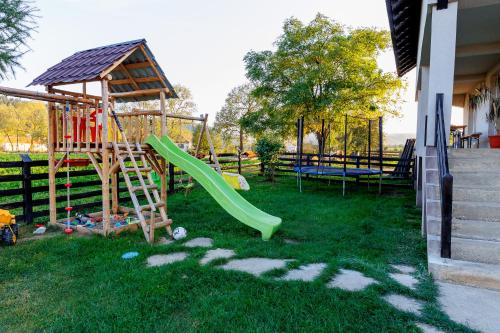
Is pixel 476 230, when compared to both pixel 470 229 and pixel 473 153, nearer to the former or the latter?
pixel 470 229

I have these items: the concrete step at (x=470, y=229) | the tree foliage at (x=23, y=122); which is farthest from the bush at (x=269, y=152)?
the tree foliage at (x=23, y=122)

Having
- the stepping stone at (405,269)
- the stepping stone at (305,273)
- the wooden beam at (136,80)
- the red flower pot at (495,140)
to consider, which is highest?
A: the wooden beam at (136,80)

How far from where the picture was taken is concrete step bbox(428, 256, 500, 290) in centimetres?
296

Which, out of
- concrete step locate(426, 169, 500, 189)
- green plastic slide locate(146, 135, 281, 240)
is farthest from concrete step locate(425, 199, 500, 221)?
green plastic slide locate(146, 135, 281, 240)

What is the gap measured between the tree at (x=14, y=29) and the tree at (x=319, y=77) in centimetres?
1057

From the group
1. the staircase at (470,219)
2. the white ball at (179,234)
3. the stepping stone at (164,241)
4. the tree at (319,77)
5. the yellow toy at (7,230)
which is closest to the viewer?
the staircase at (470,219)

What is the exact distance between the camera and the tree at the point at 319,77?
1577cm

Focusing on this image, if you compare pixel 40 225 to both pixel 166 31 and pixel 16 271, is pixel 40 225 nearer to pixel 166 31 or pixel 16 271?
pixel 16 271

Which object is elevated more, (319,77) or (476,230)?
(319,77)

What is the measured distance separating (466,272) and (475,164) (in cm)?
217

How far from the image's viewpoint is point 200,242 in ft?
15.6

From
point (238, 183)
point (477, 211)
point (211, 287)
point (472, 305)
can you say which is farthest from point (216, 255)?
point (238, 183)

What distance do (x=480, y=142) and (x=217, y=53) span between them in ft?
58.9

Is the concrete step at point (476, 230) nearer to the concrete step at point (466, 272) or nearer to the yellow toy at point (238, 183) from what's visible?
the concrete step at point (466, 272)
